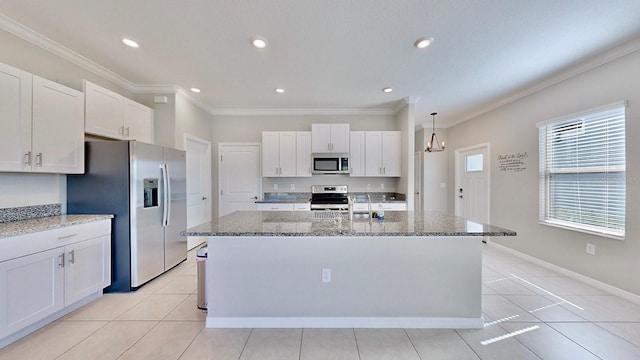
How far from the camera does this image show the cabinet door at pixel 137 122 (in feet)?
10.4

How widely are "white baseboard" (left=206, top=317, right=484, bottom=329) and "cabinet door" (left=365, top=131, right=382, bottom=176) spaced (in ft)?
9.52

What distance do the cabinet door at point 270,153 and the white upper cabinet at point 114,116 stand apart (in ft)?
5.92

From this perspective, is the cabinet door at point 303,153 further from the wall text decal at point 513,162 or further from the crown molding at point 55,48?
the wall text decal at point 513,162

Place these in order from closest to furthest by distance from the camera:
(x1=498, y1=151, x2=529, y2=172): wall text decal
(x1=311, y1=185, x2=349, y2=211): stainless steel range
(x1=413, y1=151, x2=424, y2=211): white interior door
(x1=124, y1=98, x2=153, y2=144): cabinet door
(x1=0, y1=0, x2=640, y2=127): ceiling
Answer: (x1=0, y1=0, x2=640, y2=127): ceiling < (x1=124, y1=98, x2=153, y2=144): cabinet door < (x1=498, y1=151, x2=529, y2=172): wall text decal < (x1=311, y1=185, x2=349, y2=211): stainless steel range < (x1=413, y1=151, x2=424, y2=211): white interior door

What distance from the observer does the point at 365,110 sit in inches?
187

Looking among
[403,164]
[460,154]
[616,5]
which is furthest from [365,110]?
[616,5]

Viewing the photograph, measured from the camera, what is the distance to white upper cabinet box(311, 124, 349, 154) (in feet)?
15.0

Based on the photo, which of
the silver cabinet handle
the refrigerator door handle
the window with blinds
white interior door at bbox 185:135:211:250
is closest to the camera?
the silver cabinet handle

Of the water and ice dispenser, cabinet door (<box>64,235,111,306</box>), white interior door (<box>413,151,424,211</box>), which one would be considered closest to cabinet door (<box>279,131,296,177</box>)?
the water and ice dispenser

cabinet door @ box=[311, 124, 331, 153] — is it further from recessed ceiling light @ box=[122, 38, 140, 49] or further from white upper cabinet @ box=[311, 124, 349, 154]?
recessed ceiling light @ box=[122, 38, 140, 49]

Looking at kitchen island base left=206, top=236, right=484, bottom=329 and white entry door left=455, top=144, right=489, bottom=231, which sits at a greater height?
white entry door left=455, top=144, right=489, bottom=231

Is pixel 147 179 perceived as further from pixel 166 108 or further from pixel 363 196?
pixel 363 196

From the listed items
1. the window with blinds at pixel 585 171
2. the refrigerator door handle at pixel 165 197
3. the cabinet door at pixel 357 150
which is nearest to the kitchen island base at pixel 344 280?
the refrigerator door handle at pixel 165 197

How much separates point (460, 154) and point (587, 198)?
274 cm
